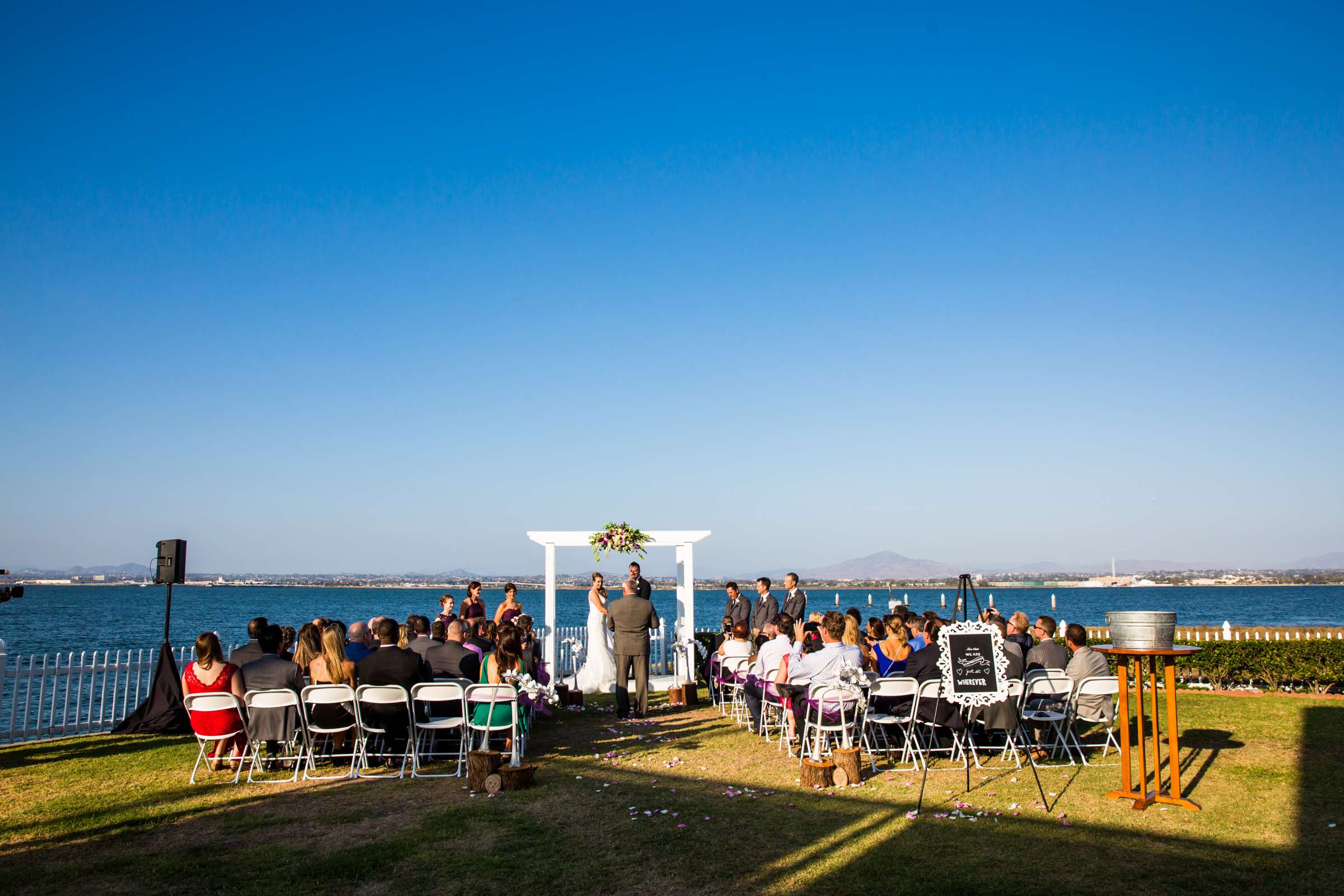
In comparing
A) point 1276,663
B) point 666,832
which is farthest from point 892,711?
point 1276,663

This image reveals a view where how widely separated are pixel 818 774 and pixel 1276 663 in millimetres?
10166

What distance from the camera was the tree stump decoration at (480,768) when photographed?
22.8ft

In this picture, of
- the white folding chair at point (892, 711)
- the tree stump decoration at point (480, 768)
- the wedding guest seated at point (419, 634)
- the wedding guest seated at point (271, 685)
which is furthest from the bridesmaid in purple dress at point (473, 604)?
the white folding chair at point (892, 711)

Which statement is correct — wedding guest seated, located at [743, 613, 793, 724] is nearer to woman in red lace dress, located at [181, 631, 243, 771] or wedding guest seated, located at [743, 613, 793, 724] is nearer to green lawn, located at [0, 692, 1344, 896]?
green lawn, located at [0, 692, 1344, 896]

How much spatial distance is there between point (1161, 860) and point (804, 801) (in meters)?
2.35

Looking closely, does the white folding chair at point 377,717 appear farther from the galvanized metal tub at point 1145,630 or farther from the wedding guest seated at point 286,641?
the galvanized metal tub at point 1145,630

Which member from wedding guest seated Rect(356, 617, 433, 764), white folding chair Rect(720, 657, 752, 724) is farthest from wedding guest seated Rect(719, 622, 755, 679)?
wedding guest seated Rect(356, 617, 433, 764)

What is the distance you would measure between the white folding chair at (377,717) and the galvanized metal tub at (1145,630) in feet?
17.2

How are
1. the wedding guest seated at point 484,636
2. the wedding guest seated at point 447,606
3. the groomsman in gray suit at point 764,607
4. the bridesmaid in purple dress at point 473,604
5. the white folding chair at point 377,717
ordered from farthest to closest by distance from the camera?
the groomsman in gray suit at point 764,607 → the bridesmaid in purple dress at point 473,604 → the wedding guest seated at point 447,606 → the wedding guest seated at point 484,636 → the white folding chair at point 377,717

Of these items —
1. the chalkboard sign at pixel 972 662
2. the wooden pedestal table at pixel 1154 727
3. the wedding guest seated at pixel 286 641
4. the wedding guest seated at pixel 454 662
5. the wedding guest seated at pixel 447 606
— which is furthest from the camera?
the wedding guest seated at pixel 447 606

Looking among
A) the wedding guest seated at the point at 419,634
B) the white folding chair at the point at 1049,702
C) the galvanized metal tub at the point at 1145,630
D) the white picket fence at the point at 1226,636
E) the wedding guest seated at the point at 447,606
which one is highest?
the galvanized metal tub at the point at 1145,630

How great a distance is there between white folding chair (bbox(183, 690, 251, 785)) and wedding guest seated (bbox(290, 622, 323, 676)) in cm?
57

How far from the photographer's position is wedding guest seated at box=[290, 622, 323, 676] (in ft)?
25.7

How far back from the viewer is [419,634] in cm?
979
